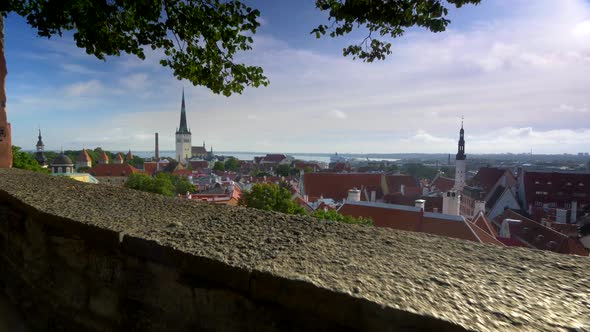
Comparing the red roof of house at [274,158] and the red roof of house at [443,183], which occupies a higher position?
the red roof of house at [274,158]

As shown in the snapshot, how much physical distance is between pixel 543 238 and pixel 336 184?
2728 centimetres

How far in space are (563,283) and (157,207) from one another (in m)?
1.89

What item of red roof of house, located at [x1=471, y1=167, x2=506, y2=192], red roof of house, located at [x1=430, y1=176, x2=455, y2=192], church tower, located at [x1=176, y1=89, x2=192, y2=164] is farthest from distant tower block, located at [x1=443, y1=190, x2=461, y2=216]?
church tower, located at [x1=176, y1=89, x2=192, y2=164]

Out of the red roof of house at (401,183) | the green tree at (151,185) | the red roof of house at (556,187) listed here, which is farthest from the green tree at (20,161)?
the red roof of house at (556,187)

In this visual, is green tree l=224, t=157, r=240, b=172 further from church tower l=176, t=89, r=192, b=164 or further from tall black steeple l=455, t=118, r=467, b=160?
tall black steeple l=455, t=118, r=467, b=160

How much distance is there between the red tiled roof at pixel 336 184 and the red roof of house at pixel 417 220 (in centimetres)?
2054

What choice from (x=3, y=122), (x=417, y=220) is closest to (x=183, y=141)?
(x=417, y=220)

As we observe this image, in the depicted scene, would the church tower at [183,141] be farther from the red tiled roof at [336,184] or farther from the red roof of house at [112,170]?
the red tiled roof at [336,184]

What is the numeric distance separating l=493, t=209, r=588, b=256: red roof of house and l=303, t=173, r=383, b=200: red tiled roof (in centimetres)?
2254

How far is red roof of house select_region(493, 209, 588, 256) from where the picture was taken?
49.7 feet

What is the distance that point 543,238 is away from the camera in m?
16.5

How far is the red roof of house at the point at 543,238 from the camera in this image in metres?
15.1

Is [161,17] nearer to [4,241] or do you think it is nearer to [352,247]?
[4,241]

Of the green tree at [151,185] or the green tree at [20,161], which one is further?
the green tree at [151,185]
